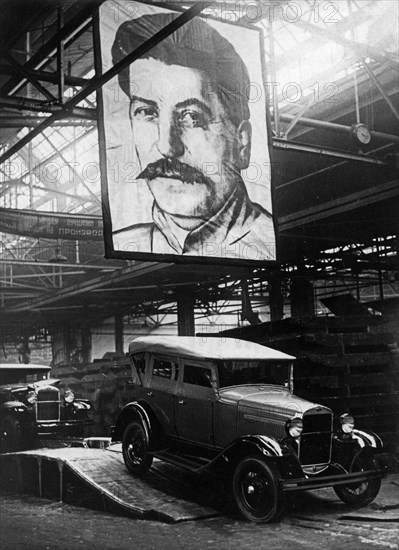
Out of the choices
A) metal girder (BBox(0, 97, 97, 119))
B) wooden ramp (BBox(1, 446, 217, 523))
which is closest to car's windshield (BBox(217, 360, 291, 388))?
wooden ramp (BBox(1, 446, 217, 523))

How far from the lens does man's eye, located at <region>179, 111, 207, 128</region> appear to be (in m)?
8.14

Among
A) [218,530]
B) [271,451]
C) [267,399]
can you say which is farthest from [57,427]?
[271,451]

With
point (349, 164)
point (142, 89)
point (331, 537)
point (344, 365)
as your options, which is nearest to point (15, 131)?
point (142, 89)

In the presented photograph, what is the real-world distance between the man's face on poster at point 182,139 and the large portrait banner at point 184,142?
0.04 feet

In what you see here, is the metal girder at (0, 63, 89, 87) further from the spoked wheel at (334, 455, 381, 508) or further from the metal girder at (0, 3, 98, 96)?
the spoked wheel at (334, 455, 381, 508)

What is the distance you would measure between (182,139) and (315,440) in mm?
4102

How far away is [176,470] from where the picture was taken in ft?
27.7

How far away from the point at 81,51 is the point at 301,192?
21.3ft

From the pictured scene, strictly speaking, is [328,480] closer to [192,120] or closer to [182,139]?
[182,139]

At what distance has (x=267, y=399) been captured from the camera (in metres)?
7.45

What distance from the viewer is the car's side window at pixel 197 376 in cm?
775

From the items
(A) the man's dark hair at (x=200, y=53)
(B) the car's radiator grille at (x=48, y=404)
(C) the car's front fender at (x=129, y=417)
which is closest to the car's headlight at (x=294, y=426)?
(C) the car's front fender at (x=129, y=417)

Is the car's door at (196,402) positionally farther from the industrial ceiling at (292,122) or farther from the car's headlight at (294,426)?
the industrial ceiling at (292,122)

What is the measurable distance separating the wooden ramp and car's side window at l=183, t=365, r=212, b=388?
1.28 m
